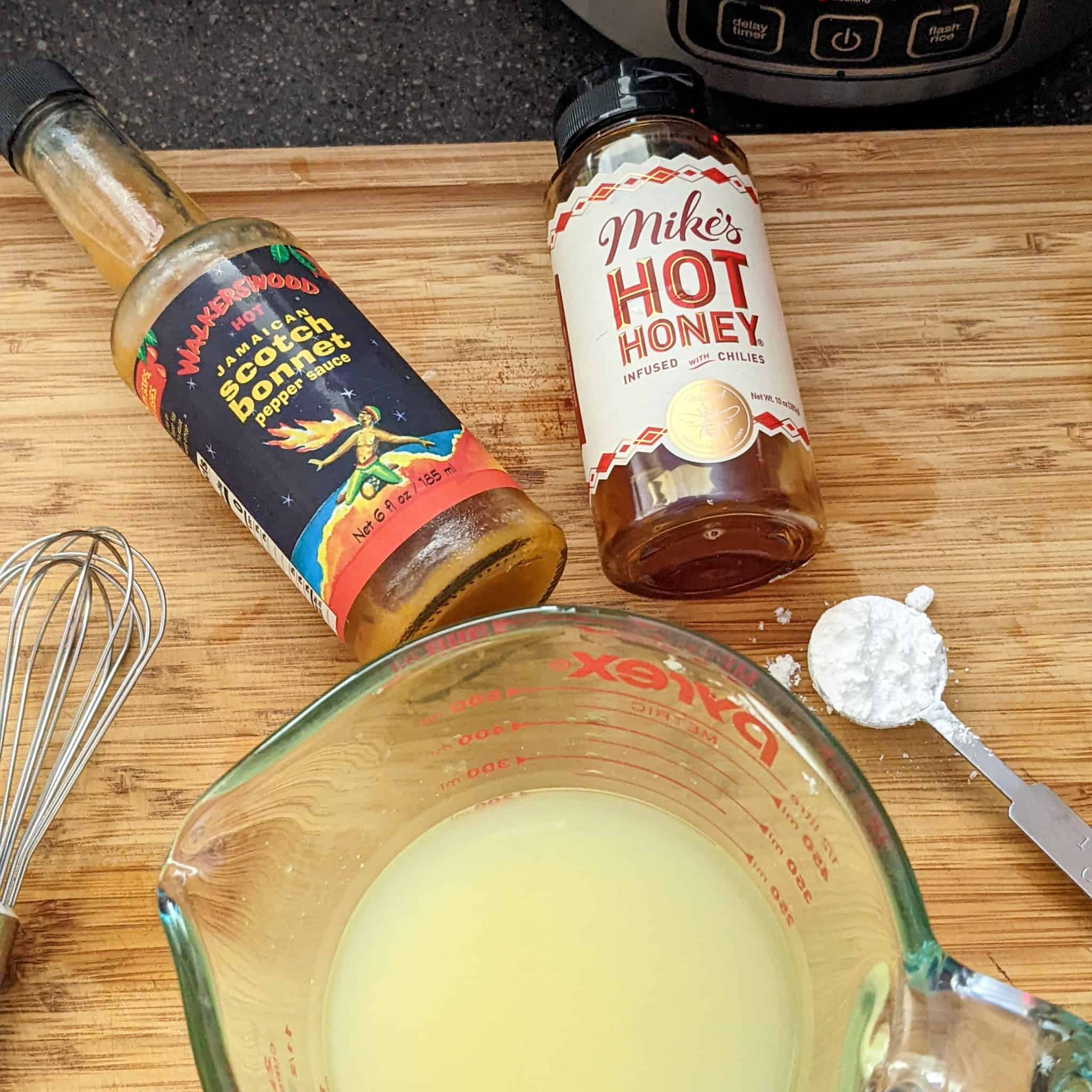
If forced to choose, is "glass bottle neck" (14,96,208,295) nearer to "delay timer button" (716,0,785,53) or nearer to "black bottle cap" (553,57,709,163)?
"black bottle cap" (553,57,709,163)

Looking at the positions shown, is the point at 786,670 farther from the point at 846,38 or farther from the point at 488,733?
the point at 846,38

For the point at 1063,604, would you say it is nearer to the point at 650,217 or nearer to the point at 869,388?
the point at 869,388

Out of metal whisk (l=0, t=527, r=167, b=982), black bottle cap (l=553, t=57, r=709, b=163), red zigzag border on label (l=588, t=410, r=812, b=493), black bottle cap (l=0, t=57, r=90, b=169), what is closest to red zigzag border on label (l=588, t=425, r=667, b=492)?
red zigzag border on label (l=588, t=410, r=812, b=493)

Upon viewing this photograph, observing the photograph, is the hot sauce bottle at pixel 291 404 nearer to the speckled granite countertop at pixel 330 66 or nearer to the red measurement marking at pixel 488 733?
the red measurement marking at pixel 488 733

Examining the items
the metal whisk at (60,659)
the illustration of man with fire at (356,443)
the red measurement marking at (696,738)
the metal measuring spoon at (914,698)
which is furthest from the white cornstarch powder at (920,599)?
the metal whisk at (60,659)

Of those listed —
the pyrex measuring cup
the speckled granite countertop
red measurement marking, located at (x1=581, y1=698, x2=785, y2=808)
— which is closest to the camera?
the pyrex measuring cup

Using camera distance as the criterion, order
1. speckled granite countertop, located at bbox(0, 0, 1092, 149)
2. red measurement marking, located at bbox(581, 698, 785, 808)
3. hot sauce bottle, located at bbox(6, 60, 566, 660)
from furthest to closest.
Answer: speckled granite countertop, located at bbox(0, 0, 1092, 149) → hot sauce bottle, located at bbox(6, 60, 566, 660) → red measurement marking, located at bbox(581, 698, 785, 808)
